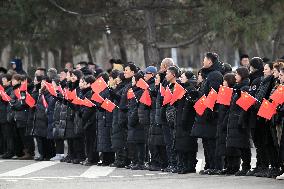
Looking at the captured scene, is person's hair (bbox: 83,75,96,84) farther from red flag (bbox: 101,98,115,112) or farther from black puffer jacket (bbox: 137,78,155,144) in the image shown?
black puffer jacket (bbox: 137,78,155,144)

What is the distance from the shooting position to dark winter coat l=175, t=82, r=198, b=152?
16875mm

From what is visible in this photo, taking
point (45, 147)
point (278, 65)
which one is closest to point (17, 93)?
point (45, 147)

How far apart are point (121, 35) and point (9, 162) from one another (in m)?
14.4

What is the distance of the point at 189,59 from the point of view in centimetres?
10838

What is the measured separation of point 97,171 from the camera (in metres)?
18.1

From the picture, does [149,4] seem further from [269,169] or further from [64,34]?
[269,169]

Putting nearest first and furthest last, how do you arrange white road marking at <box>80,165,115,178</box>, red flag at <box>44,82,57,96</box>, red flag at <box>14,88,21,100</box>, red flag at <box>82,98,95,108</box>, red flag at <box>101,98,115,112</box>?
1. white road marking at <box>80,165,115,178</box>
2. red flag at <box>101,98,115,112</box>
3. red flag at <box>82,98,95,108</box>
4. red flag at <box>44,82,57,96</box>
5. red flag at <box>14,88,21,100</box>

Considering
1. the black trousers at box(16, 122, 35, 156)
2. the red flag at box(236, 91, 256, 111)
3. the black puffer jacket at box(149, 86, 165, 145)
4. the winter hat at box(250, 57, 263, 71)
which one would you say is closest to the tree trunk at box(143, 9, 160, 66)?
the black trousers at box(16, 122, 35, 156)

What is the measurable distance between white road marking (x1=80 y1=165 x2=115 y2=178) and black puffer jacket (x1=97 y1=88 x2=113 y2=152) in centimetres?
41

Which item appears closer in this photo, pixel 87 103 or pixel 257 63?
pixel 257 63

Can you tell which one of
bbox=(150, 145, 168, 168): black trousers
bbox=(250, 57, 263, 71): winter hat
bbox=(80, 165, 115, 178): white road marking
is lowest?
bbox=(80, 165, 115, 178): white road marking

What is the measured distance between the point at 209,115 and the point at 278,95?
1903mm

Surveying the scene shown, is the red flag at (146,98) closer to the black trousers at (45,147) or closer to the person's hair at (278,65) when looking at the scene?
the person's hair at (278,65)

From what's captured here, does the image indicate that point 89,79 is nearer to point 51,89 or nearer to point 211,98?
point 51,89
